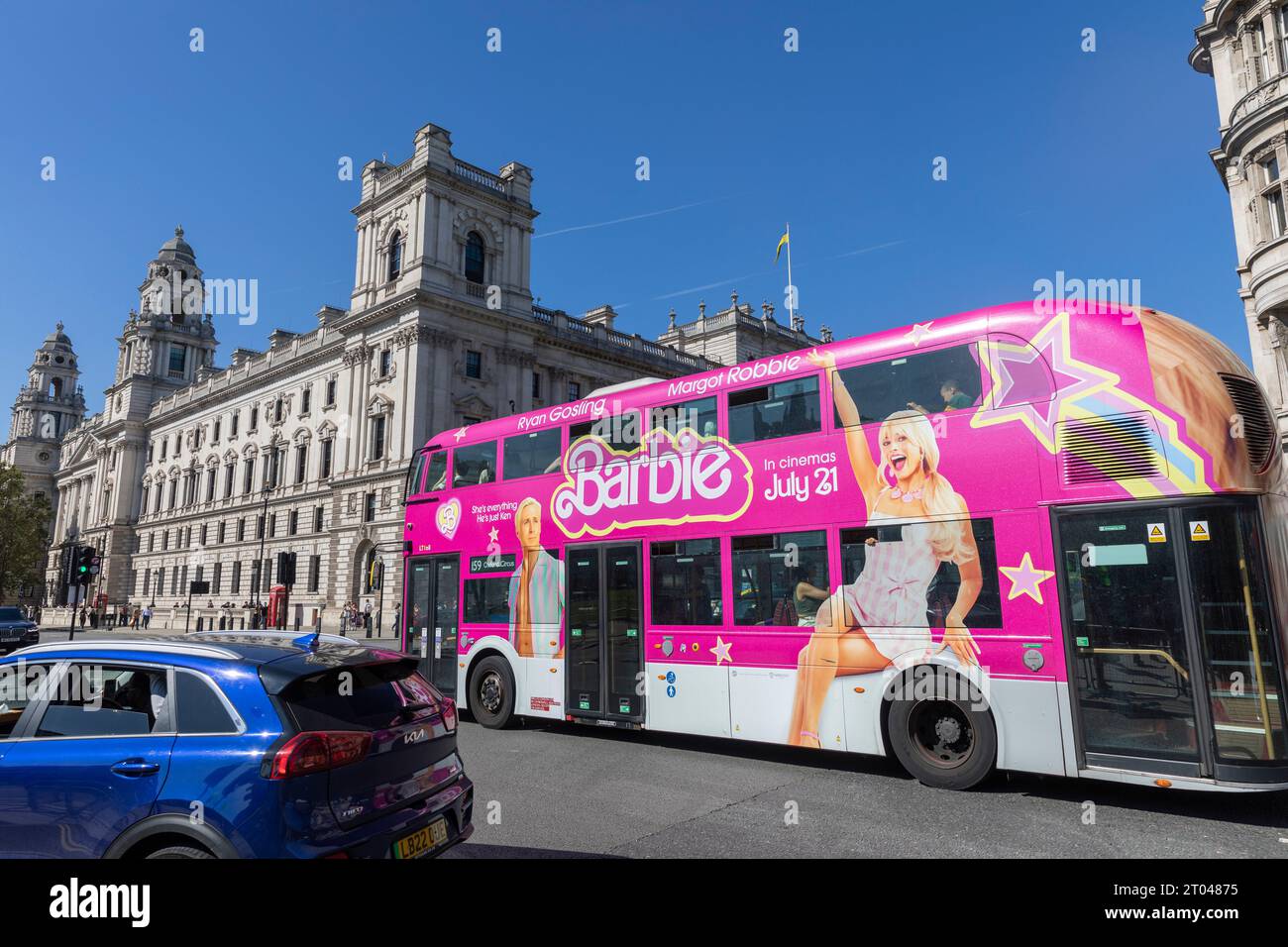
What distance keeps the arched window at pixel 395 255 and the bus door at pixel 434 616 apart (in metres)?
34.1

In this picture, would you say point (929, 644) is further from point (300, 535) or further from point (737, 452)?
point (300, 535)

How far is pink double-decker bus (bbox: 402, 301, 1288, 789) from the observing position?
6215 millimetres

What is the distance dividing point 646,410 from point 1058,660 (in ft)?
18.2

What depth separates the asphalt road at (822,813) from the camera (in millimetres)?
5641

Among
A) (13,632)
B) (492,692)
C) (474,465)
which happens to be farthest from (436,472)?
(13,632)

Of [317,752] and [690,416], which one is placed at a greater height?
[690,416]

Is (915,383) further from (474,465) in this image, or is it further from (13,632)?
(13,632)

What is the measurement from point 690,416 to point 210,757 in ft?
22.7

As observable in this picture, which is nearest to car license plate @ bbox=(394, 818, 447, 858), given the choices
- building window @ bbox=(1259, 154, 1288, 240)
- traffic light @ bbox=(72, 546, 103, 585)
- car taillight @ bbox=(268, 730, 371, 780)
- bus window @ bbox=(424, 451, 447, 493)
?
car taillight @ bbox=(268, 730, 371, 780)

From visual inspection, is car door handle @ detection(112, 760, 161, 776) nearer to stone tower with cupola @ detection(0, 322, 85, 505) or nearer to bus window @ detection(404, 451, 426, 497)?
bus window @ detection(404, 451, 426, 497)

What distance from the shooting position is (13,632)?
26391mm

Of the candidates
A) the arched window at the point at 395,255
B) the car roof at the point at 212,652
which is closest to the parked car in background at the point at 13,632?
the arched window at the point at 395,255

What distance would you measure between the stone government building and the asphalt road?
3258 cm
